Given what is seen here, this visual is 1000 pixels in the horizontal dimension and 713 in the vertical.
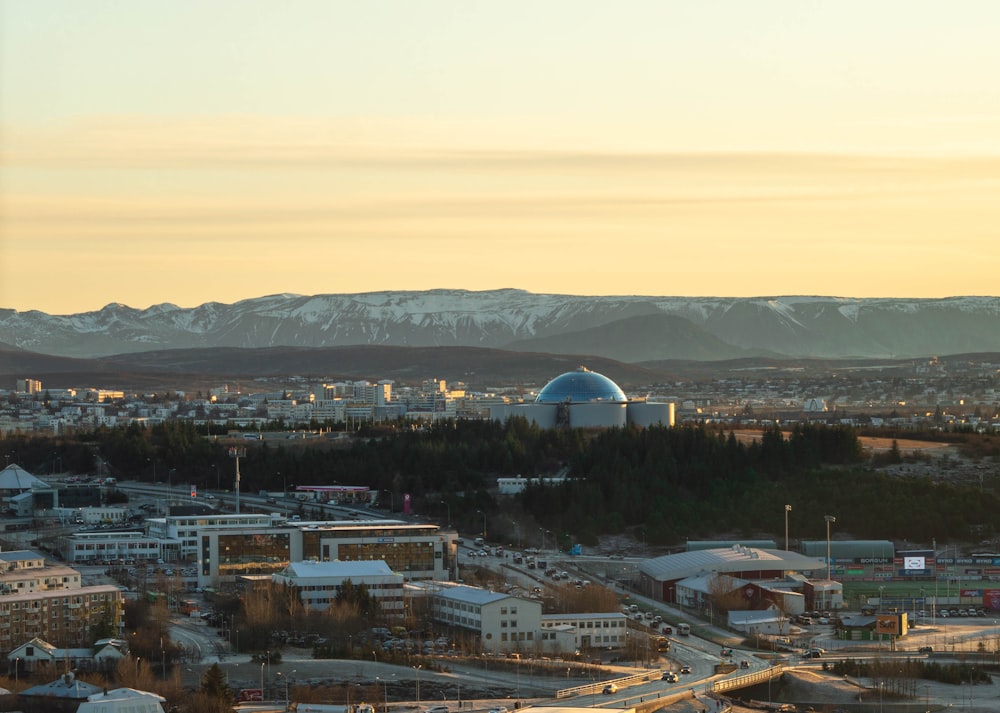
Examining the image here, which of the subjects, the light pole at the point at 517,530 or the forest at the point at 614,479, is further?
the forest at the point at 614,479

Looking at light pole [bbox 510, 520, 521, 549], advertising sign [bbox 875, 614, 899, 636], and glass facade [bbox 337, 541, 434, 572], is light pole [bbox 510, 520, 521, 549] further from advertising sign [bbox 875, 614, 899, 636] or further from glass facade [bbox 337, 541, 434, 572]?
advertising sign [bbox 875, 614, 899, 636]

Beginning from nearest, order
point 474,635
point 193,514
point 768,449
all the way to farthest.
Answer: point 474,635 < point 193,514 < point 768,449

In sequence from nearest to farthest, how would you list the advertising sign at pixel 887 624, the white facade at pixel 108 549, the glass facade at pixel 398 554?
the advertising sign at pixel 887 624 → the glass facade at pixel 398 554 → the white facade at pixel 108 549

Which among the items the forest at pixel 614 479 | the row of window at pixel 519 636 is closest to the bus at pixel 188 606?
the row of window at pixel 519 636

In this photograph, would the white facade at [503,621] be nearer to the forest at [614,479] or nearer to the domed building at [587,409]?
the forest at [614,479]

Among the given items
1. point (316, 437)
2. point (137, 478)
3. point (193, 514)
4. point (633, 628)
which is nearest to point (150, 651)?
point (633, 628)

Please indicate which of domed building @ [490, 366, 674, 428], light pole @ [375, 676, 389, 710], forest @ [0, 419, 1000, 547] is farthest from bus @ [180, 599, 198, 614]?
domed building @ [490, 366, 674, 428]

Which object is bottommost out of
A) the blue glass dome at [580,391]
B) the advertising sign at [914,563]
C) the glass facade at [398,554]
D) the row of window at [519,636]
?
the row of window at [519,636]

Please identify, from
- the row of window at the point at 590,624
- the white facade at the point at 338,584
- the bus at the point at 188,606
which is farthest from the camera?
the bus at the point at 188,606

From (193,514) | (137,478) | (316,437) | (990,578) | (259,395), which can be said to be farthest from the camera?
(259,395)

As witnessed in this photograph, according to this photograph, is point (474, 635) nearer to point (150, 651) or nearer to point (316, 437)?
point (150, 651)
